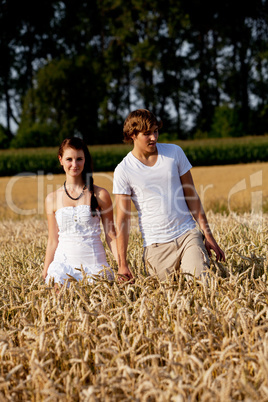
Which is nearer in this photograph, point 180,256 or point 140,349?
point 140,349

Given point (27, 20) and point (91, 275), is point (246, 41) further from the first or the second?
point (91, 275)

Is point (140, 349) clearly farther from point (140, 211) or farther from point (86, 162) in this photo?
point (86, 162)

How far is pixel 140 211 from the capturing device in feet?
10.4

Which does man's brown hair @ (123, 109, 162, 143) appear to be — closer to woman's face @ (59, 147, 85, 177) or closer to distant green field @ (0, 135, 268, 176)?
woman's face @ (59, 147, 85, 177)

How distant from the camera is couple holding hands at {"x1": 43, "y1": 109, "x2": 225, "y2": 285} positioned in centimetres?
300

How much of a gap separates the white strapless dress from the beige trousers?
0.32 metres

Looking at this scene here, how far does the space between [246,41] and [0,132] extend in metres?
19.5

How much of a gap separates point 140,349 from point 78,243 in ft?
3.72

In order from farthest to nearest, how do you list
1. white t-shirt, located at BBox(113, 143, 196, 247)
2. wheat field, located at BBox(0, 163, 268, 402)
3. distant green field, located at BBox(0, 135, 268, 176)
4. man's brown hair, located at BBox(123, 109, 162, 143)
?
distant green field, located at BBox(0, 135, 268, 176) < white t-shirt, located at BBox(113, 143, 196, 247) < man's brown hair, located at BBox(123, 109, 162, 143) < wheat field, located at BBox(0, 163, 268, 402)

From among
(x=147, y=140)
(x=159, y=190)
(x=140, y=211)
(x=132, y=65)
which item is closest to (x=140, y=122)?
(x=147, y=140)

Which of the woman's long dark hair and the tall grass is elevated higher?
the woman's long dark hair

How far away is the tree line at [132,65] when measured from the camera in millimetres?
31141

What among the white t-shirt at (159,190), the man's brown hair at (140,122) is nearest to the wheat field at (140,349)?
the white t-shirt at (159,190)

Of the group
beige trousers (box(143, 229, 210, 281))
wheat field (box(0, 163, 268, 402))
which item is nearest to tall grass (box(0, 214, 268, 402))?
wheat field (box(0, 163, 268, 402))
